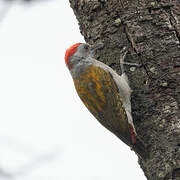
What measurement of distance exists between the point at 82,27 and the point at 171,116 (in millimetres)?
1808

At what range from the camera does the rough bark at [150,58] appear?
3.89m

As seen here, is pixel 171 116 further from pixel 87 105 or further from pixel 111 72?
pixel 87 105

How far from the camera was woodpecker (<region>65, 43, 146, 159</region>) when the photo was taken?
183 inches

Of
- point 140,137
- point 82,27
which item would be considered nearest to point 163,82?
point 140,137

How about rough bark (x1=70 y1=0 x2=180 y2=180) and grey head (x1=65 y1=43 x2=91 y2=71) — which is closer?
rough bark (x1=70 y1=0 x2=180 y2=180)

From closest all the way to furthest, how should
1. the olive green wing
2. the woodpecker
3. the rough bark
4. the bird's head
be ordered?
the rough bark
the woodpecker
the olive green wing
the bird's head

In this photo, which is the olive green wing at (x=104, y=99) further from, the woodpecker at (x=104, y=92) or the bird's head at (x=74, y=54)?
the bird's head at (x=74, y=54)

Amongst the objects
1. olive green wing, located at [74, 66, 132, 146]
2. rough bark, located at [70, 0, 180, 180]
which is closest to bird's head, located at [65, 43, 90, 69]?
olive green wing, located at [74, 66, 132, 146]

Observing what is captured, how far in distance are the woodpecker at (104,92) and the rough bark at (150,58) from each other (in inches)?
8.2

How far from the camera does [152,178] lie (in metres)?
3.94

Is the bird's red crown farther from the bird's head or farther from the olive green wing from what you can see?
the olive green wing

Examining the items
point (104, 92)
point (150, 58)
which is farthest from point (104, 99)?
point (150, 58)

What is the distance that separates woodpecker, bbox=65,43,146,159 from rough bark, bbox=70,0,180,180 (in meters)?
0.21

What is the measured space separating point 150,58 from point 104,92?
1110 mm
